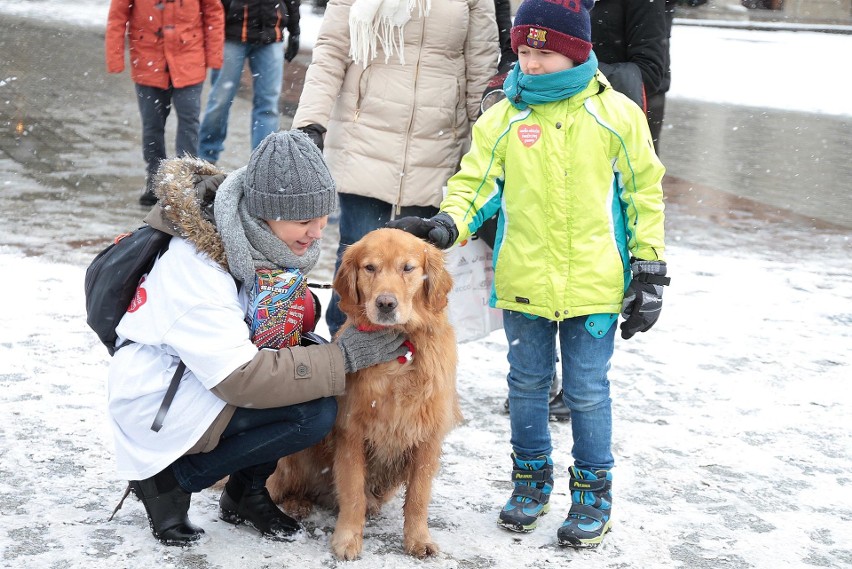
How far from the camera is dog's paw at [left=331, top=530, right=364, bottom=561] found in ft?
10.6

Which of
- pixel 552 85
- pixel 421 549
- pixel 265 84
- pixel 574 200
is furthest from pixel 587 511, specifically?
pixel 265 84

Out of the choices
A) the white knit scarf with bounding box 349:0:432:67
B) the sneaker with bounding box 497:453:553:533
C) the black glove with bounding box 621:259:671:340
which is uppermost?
the white knit scarf with bounding box 349:0:432:67

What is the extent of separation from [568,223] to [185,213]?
4.35ft

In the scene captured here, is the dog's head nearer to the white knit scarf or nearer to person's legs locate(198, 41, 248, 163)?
the white knit scarf

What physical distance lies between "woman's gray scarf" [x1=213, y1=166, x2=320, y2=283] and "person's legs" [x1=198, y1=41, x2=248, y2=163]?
16.5ft

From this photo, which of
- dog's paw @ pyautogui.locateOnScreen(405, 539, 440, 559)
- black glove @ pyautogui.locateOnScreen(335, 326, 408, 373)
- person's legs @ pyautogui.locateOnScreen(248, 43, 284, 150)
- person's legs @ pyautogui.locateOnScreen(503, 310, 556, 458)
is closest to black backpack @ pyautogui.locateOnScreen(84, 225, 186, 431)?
black glove @ pyautogui.locateOnScreen(335, 326, 408, 373)

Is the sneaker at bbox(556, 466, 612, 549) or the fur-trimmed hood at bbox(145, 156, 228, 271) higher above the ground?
the fur-trimmed hood at bbox(145, 156, 228, 271)

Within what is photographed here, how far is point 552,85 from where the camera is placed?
336 centimetres

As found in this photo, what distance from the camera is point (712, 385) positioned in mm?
5082

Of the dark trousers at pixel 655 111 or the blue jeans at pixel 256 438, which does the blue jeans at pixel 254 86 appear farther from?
the blue jeans at pixel 256 438

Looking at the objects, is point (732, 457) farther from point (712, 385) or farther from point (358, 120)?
point (358, 120)

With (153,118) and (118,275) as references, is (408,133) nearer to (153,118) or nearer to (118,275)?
(118,275)

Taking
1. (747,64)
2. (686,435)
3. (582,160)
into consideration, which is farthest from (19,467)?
(747,64)

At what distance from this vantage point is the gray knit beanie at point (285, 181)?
3.05 metres
